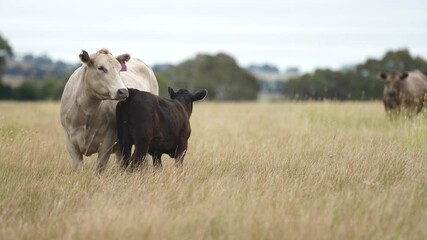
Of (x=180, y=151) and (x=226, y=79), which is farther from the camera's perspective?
(x=226, y=79)

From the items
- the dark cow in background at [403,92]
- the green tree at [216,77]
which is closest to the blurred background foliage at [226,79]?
the green tree at [216,77]

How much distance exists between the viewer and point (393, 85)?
17.1 metres

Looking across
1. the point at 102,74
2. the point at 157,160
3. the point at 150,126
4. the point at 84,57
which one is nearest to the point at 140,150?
the point at 150,126

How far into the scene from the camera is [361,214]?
210 inches

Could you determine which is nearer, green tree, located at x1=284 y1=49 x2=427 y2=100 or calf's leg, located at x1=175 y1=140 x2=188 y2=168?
calf's leg, located at x1=175 y1=140 x2=188 y2=168

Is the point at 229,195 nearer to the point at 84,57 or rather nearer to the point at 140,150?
the point at 140,150

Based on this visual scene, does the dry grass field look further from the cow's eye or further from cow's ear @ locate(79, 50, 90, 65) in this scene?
cow's ear @ locate(79, 50, 90, 65)

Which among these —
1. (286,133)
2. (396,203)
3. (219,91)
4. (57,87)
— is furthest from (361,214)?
(219,91)

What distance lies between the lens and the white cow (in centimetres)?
740

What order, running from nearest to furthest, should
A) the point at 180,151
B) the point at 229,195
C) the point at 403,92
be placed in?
the point at 229,195, the point at 180,151, the point at 403,92

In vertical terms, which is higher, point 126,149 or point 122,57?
point 122,57

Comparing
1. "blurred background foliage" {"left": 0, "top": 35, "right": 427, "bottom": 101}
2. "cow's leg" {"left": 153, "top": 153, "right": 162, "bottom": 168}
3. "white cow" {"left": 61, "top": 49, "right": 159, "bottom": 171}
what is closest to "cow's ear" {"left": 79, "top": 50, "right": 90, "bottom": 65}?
"white cow" {"left": 61, "top": 49, "right": 159, "bottom": 171}

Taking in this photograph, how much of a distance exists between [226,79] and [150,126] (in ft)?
198

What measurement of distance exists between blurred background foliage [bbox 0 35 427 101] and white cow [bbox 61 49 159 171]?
38226mm
